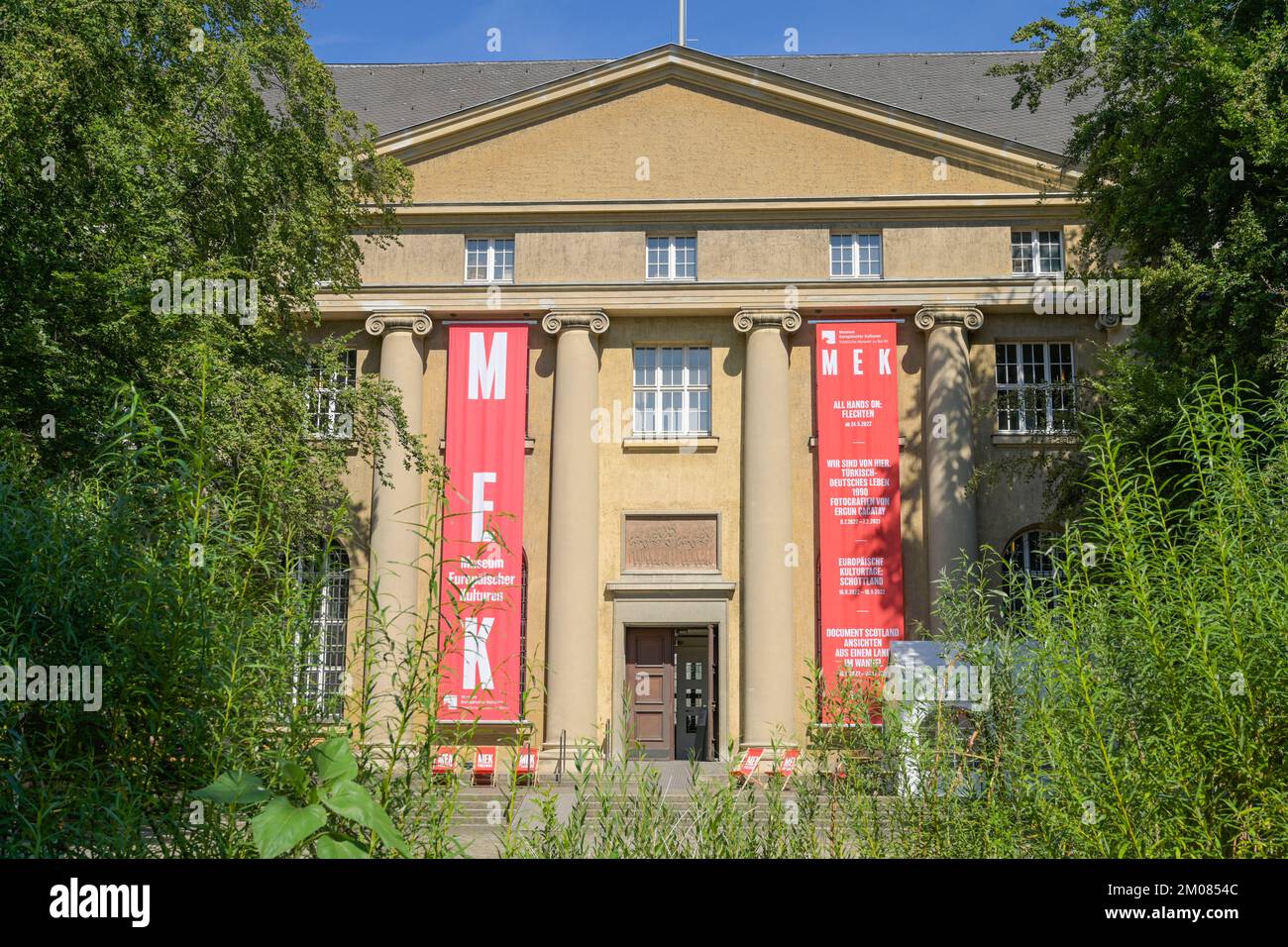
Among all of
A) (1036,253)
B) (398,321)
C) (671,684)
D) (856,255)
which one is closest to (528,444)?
(398,321)

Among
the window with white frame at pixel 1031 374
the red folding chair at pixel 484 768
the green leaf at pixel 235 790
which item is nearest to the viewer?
the green leaf at pixel 235 790

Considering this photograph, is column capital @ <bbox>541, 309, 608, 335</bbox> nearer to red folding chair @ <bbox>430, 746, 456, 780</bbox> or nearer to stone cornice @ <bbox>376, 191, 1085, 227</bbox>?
stone cornice @ <bbox>376, 191, 1085, 227</bbox>

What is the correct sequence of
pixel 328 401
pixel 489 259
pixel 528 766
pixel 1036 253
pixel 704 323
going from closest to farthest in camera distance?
pixel 528 766 → pixel 328 401 → pixel 1036 253 → pixel 704 323 → pixel 489 259

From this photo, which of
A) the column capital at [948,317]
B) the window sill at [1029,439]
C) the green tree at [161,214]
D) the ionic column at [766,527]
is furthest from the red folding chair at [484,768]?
the column capital at [948,317]

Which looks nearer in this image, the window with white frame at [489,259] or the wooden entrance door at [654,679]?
the wooden entrance door at [654,679]

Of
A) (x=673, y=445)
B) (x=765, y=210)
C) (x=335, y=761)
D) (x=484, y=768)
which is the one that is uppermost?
(x=765, y=210)

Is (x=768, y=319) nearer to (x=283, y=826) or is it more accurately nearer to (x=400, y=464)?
(x=400, y=464)

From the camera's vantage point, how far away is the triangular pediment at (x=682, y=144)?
2580 centimetres

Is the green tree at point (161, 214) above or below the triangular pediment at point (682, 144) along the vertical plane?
below

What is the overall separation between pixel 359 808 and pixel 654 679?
72.6ft

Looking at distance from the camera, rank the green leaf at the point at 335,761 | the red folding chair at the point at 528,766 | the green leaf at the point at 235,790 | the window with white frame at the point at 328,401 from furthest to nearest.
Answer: the window with white frame at the point at 328,401 → the red folding chair at the point at 528,766 → the green leaf at the point at 335,761 → the green leaf at the point at 235,790

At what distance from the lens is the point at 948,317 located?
25.0m

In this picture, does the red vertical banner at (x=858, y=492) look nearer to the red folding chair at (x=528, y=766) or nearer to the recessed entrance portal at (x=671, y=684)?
the recessed entrance portal at (x=671, y=684)
